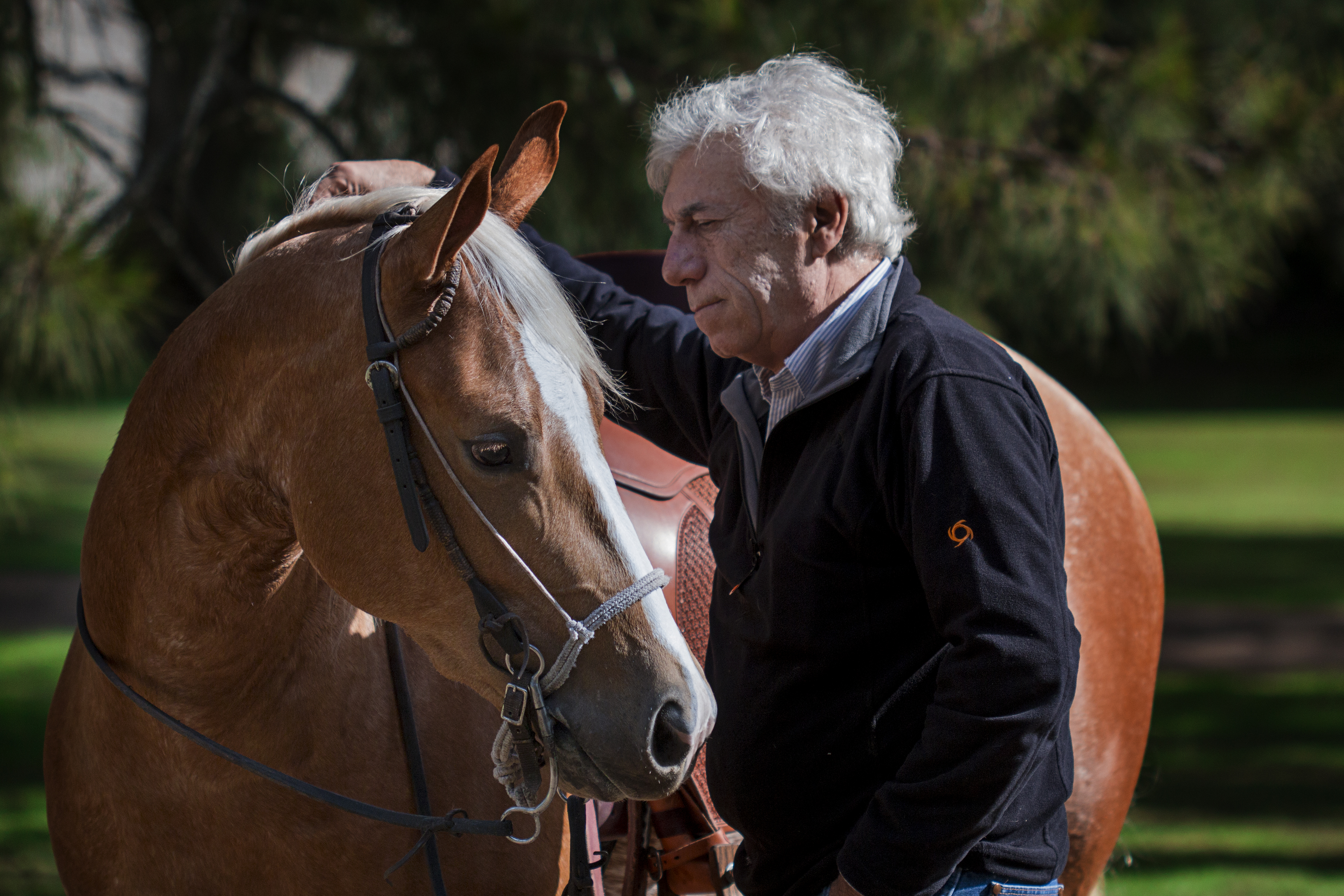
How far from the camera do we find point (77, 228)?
2.93m

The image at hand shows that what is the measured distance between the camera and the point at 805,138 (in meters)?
1.49

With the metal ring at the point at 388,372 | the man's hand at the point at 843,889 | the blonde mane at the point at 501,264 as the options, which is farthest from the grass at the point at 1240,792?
the metal ring at the point at 388,372

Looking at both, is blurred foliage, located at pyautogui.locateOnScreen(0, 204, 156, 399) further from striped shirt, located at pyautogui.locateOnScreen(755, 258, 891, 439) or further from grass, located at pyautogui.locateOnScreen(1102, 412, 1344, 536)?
grass, located at pyautogui.locateOnScreen(1102, 412, 1344, 536)

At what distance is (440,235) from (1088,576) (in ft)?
5.13

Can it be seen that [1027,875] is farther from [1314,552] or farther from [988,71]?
[1314,552]

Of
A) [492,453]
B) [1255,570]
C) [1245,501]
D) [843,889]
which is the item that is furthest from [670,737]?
[1245,501]

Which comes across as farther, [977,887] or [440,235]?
[977,887]

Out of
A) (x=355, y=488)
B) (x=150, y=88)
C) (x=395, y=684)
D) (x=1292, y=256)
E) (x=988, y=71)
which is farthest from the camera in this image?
(x=1292, y=256)

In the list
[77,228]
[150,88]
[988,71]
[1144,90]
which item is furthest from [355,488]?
[1144,90]

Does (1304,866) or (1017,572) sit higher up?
(1017,572)

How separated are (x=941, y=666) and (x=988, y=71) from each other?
9.13 ft

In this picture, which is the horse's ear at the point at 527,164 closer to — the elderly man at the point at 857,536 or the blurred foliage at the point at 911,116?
the elderly man at the point at 857,536

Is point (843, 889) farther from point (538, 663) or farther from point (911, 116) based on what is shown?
point (911, 116)

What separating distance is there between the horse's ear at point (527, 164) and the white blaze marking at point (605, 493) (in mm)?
294
